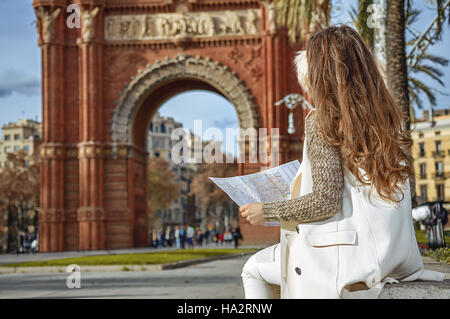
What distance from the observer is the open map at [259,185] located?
347 centimetres

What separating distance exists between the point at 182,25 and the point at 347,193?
3001 centimetres

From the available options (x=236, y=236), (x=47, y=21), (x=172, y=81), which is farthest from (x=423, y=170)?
(x=47, y=21)

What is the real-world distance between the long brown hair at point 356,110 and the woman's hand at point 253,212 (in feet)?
1.60

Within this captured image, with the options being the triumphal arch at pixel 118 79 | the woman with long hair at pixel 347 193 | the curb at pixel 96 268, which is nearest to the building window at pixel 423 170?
the triumphal arch at pixel 118 79

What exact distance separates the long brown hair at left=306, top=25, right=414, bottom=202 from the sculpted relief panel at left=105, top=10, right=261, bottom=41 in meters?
29.4

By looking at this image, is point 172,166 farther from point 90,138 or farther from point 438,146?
point 90,138

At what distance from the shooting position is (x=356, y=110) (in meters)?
3.08

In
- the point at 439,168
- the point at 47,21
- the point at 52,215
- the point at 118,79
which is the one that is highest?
the point at 47,21

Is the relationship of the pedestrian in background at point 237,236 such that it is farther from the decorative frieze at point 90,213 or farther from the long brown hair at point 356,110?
the long brown hair at point 356,110

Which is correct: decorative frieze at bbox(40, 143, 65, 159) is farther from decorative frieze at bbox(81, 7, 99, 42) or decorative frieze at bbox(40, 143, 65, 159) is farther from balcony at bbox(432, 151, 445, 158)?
balcony at bbox(432, 151, 445, 158)

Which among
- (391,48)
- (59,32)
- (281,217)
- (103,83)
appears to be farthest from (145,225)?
(281,217)

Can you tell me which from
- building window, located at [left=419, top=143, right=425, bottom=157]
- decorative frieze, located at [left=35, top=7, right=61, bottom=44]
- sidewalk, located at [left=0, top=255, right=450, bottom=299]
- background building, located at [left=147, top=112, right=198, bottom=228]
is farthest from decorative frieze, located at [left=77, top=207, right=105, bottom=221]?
background building, located at [left=147, top=112, right=198, bottom=228]

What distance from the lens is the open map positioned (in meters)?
3.47
